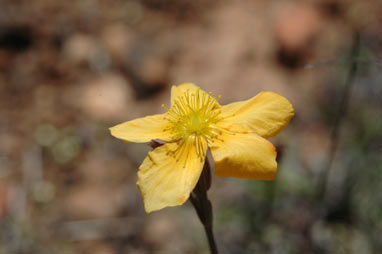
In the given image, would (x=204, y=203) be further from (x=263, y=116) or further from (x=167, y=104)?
(x=167, y=104)

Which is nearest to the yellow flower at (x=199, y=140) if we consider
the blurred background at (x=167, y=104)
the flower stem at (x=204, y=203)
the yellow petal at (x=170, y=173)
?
the yellow petal at (x=170, y=173)

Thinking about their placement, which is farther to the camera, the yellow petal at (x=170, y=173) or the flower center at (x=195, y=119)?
the flower center at (x=195, y=119)

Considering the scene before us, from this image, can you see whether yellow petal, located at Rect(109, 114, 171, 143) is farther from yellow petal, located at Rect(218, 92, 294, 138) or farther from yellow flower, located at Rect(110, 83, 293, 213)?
yellow petal, located at Rect(218, 92, 294, 138)

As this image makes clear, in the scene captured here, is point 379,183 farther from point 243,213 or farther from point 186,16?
point 186,16

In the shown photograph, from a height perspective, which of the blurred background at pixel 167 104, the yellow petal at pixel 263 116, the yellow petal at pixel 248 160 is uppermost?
the yellow petal at pixel 263 116

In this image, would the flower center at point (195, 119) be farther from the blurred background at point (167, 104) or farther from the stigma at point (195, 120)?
the blurred background at point (167, 104)

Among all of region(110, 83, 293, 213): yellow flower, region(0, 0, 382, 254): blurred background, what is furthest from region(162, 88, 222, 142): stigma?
region(0, 0, 382, 254): blurred background
